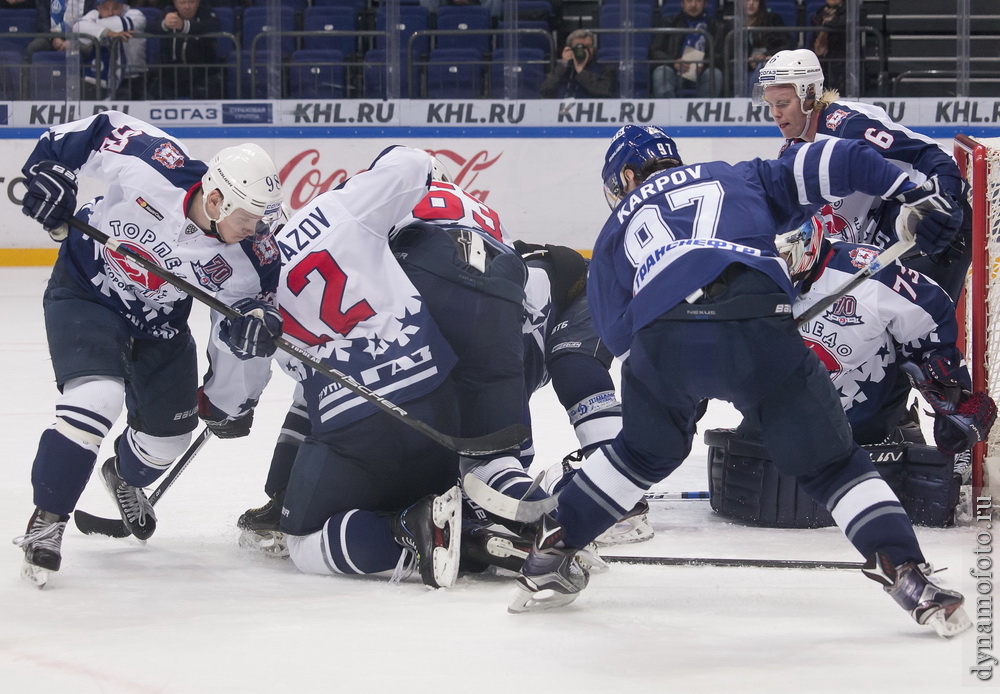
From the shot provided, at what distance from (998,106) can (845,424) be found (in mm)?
6923

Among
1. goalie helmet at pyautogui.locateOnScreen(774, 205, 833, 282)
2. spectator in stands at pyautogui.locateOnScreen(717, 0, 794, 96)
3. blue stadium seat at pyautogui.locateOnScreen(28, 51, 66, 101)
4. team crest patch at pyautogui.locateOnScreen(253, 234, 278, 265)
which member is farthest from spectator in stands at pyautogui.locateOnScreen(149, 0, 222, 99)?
goalie helmet at pyautogui.locateOnScreen(774, 205, 833, 282)

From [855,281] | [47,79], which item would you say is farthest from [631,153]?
[47,79]

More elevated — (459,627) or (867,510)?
(867,510)

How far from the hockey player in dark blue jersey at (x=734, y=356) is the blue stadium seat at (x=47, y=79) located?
296 inches

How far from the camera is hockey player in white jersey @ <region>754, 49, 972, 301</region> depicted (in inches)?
128

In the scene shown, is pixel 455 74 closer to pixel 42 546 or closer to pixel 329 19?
pixel 329 19

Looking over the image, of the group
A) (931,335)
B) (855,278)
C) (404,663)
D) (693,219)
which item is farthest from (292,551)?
(931,335)

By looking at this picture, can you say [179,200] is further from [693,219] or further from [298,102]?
[298,102]

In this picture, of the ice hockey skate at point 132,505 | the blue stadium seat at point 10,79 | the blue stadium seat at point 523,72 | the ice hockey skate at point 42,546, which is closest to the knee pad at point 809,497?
the ice hockey skate at point 132,505

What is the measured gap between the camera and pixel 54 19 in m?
9.38

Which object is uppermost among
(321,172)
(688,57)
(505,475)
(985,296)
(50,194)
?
(688,57)

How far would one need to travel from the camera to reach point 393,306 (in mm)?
2762

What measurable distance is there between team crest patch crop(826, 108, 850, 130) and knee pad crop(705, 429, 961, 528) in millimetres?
964

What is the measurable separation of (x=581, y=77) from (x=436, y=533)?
260 inches
